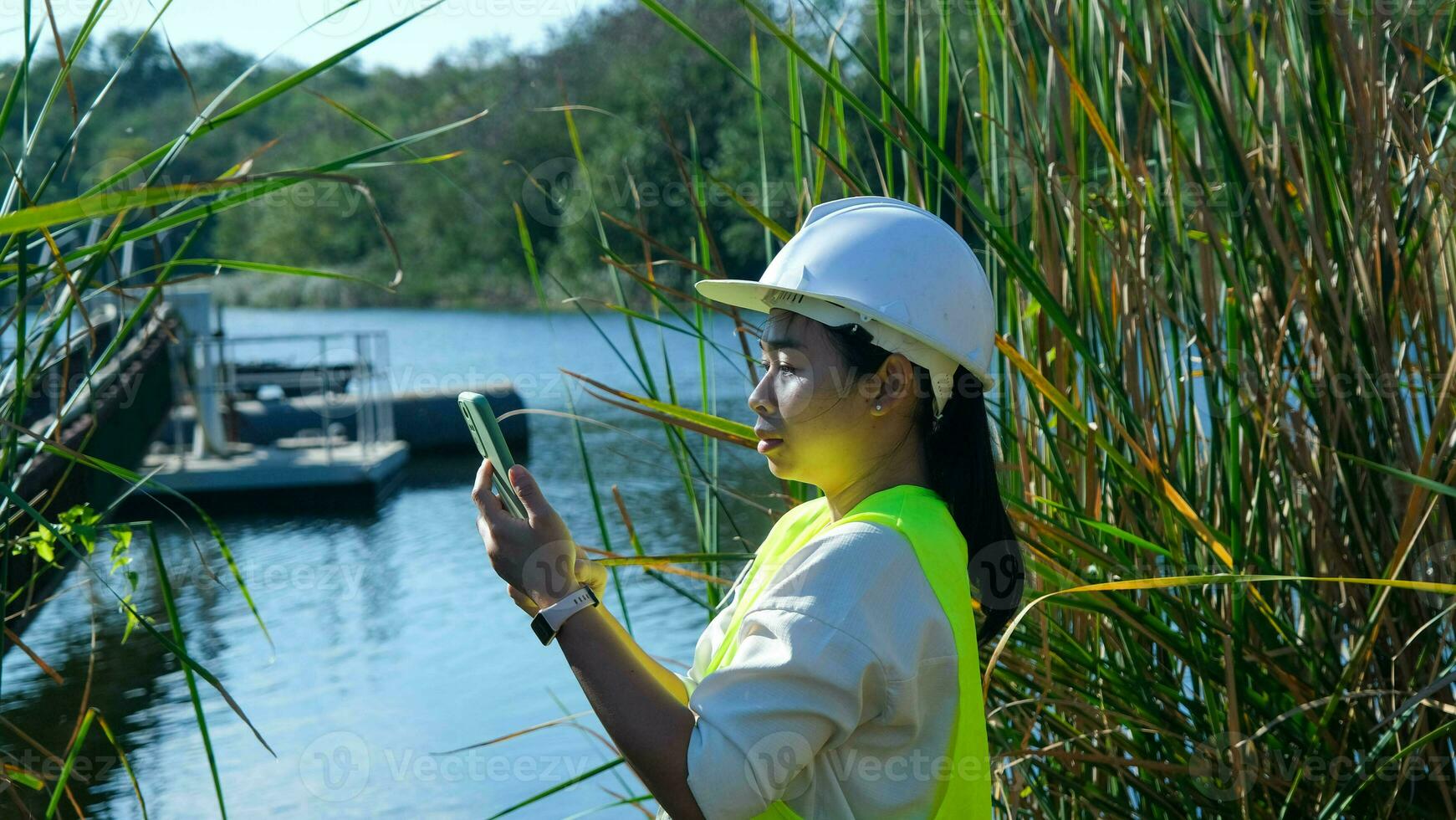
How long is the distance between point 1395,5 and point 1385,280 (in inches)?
15.3

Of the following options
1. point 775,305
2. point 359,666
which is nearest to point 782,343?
point 775,305

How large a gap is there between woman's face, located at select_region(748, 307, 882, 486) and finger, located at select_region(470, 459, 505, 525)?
0.25 m

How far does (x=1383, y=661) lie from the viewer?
1.72m

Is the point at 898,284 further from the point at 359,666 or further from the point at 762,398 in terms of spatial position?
the point at 359,666

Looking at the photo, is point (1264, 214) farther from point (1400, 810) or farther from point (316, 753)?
point (316, 753)

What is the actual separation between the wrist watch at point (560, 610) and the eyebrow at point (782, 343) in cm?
30

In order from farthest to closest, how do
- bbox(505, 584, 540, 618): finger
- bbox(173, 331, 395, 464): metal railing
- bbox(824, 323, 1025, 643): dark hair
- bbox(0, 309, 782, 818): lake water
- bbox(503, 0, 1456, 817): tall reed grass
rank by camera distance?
bbox(173, 331, 395, 464): metal railing, bbox(0, 309, 782, 818): lake water, bbox(503, 0, 1456, 817): tall reed grass, bbox(824, 323, 1025, 643): dark hair, bbox(505, 584, 540, 618): finger

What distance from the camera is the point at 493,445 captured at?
1.26m

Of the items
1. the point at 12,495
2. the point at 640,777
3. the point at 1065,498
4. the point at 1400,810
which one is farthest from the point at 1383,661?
the point at 12,495

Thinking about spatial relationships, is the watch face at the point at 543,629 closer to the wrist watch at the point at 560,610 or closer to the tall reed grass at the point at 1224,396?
the wrist watch at the point at 560,610

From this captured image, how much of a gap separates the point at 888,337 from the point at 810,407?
100 millimetres

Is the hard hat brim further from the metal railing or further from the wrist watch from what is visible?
the metal railing

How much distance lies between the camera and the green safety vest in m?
1.14

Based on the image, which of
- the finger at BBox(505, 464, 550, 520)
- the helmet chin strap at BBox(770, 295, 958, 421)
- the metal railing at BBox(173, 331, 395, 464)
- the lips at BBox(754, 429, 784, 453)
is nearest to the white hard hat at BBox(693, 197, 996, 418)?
the helmet chin strap at BBox(770, 295, 958, 421)
